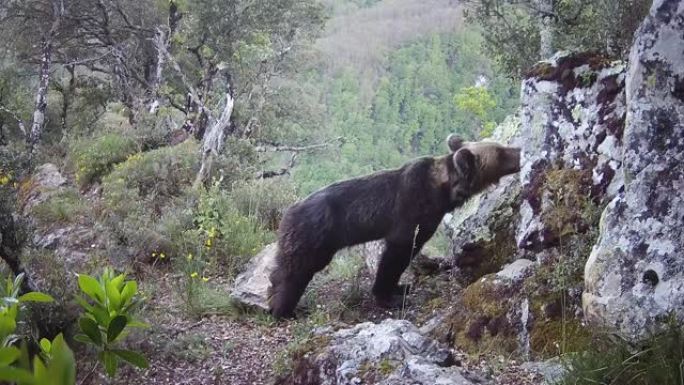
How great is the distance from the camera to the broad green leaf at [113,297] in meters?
2.66

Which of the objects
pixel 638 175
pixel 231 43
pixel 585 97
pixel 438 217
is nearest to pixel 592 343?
pixel 638 175

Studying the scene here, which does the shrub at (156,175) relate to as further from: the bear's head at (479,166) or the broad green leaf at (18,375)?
the broad green leaf at (18,375)

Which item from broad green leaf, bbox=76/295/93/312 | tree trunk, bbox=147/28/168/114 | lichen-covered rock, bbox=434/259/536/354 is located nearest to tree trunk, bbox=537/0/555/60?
lichen-covered rock, bbox=434/259/536/354

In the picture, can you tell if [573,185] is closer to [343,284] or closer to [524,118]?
[524,118]

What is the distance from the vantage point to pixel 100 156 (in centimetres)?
1320

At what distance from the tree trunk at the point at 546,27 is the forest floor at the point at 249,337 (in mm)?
3189

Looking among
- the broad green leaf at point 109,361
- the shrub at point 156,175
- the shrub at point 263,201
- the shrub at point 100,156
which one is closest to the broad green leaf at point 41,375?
the broad green leaf at point 109,361

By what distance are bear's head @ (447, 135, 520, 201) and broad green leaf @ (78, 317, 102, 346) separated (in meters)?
4.64

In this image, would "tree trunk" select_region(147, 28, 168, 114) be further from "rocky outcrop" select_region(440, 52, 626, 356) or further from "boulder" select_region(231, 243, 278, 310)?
"rocky outcrop" select_region(440, 52, 626, 356)

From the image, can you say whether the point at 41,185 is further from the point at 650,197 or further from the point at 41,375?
the point at 41,375

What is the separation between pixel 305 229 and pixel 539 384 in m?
3.07

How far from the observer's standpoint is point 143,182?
11.5 m

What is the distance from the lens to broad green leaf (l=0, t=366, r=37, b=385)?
1027 mm

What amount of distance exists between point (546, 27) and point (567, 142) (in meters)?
3.55
